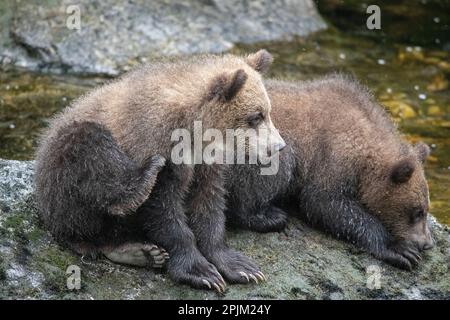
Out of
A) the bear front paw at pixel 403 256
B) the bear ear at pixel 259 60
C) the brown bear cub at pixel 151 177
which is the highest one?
the bear ear at pixel 259 60

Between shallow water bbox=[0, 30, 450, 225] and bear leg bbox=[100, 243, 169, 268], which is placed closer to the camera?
bear leg bbox=[100, 243, 169, 268]

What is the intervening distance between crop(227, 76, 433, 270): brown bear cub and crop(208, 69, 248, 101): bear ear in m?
→ 1.19

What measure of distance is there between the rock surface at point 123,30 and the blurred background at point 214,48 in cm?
2

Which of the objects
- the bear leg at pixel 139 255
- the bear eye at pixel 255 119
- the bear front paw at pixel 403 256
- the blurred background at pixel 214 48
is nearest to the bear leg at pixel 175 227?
the bear leg at pixel 139 255

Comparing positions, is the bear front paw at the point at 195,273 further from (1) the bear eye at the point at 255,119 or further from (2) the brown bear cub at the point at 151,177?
(1) the bear eye at the point at 255,119

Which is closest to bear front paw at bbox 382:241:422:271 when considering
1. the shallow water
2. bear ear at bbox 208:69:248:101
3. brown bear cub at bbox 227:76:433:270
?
brown bear cub at bbox 227:76:433:270

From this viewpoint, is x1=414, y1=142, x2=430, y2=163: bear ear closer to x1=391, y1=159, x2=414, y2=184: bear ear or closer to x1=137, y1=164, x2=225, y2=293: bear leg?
x1=391, y1=159, x2=414, y2=184: bear ear

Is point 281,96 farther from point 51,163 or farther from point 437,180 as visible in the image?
point 437,180

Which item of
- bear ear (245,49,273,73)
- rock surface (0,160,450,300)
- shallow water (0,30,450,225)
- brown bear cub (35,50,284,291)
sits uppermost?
bear ear (245,49,273,73)

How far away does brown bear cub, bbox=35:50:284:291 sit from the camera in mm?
7871

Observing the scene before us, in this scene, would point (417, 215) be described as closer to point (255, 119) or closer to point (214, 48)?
point (255, 119)

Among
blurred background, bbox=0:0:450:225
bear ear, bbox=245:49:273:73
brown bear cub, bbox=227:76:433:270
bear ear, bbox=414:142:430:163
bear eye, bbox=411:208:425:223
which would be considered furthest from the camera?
→ blurred background, bbox=0:0:450:225

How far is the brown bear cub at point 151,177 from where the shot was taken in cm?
787

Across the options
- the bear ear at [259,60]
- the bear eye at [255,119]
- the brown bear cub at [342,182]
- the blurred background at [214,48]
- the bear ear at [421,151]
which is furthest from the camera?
the blurred background at [214,48]
